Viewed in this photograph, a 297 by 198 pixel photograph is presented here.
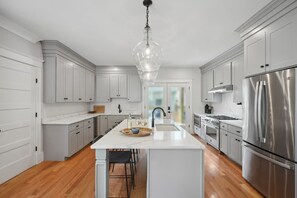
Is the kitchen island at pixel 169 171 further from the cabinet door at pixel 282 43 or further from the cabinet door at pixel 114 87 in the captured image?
the cabinet door at pixel 114 87

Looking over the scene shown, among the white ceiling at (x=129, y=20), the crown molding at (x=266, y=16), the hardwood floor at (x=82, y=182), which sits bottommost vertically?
the hardwood floor at (x=82, y=182)

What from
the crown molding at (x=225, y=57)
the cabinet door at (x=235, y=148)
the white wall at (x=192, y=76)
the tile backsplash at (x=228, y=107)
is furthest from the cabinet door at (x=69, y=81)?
the tile backsplash at (x=228, y=107)

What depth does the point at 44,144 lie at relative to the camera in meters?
3.56

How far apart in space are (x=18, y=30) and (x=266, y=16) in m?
3.97

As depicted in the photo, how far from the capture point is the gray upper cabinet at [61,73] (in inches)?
141

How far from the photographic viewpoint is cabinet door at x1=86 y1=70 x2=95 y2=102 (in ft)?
17.5

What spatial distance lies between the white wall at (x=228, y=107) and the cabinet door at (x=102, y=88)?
3.88 m

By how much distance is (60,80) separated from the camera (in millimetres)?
3777

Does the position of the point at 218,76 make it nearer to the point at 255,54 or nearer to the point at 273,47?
the point at 255,54

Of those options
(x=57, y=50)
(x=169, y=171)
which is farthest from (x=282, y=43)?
(x=57, y=50)

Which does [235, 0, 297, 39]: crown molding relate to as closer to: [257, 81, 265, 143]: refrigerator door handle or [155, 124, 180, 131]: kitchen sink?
[257, 81, 265, 143]: refrigerator door handle

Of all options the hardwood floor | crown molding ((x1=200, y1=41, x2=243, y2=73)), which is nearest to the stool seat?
the hardwood floor

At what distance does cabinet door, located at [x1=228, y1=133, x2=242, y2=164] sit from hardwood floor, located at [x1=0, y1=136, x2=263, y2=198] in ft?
0.62

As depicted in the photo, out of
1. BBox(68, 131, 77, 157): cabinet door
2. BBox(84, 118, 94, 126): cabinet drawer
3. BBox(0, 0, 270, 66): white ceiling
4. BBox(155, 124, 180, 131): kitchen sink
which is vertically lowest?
BBox(68, 131, 77, 157): cabinet door
